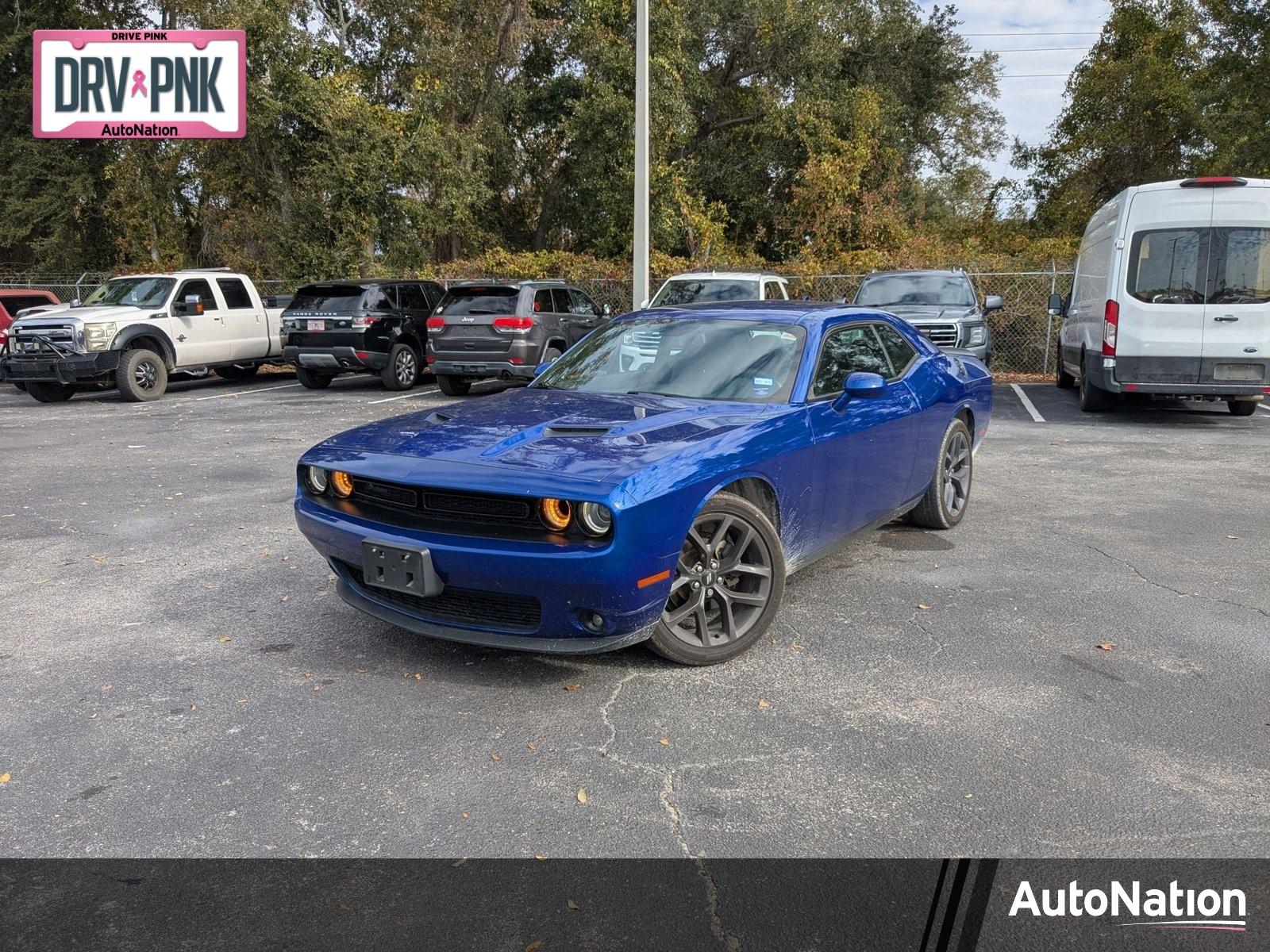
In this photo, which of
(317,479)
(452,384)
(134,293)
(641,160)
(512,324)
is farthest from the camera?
(134,293)

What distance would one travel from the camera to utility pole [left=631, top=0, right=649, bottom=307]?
1420cm

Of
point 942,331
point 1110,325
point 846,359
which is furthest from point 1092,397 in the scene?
point 846,359

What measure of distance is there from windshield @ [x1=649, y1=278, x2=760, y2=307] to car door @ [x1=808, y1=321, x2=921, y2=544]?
8.32m

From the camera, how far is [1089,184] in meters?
31.7

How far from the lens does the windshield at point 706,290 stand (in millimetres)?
14133

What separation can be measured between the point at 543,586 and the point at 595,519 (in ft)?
1.05

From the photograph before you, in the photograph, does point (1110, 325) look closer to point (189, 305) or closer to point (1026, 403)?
point (1026, 403)

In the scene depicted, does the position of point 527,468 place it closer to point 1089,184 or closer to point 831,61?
point 831,61

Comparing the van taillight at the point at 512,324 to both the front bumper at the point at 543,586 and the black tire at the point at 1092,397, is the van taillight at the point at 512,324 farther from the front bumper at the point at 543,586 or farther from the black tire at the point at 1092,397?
the front bumper at the point at 543,586

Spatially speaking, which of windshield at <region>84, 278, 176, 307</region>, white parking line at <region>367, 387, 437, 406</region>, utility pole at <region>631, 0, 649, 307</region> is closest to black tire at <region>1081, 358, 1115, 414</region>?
utility pole at <region>631, 0, 649, 307</region>

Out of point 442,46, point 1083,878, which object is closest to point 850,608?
point 1083,878

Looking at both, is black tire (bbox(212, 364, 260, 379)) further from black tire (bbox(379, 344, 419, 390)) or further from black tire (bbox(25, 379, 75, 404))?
black tire (bbox(379, 344, 419, 390))

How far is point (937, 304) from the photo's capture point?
14.4 m

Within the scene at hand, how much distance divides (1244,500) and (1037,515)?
5.93 ft
